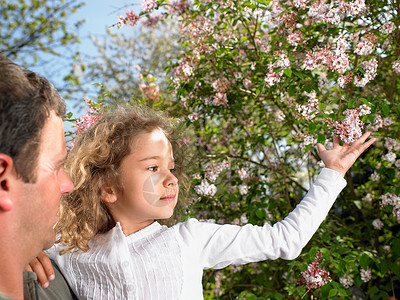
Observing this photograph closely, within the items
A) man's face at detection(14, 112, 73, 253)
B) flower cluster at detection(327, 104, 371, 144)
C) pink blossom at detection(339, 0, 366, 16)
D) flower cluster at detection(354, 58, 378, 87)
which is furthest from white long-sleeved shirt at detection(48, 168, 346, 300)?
pink blossom at detection(339, 0, 366, 16)

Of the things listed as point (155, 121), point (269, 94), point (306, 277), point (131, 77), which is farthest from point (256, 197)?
point (131, 77)

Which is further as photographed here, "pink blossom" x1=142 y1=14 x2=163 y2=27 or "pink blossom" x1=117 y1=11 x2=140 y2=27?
"pink blossom" x1=142 y1=14 x2=163 y2=27

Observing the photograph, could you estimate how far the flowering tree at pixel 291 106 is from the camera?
224 centimetres

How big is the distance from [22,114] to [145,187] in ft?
2.28

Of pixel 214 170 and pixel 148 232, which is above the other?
pixel 214 170

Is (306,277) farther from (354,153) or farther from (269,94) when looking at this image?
(269,94)

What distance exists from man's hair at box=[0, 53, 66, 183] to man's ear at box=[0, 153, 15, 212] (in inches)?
0.6

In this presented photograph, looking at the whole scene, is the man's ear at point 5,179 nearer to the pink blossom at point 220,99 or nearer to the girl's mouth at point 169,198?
the girl's mouth at point 169,198

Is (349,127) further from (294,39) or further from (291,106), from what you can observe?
(291,106)

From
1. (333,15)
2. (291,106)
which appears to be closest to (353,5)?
(333,15)

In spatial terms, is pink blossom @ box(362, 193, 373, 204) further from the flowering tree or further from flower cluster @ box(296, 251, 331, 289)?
flower cluster @ box(296, 251, 331, 289)

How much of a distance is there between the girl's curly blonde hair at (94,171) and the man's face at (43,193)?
58cm

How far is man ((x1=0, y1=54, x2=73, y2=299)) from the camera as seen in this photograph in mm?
906

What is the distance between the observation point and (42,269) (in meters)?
1.36
